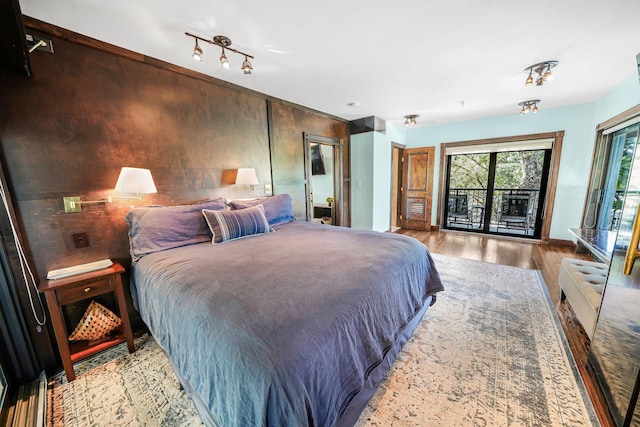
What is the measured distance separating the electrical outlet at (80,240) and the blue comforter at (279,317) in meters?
0.48

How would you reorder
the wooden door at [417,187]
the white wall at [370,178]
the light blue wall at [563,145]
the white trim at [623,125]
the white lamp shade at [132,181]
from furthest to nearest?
1. the wooden door at [417,187]
2. the white wall at [370,178]
3. the light blue wall at [563,145]
4. the white trim at [623,125]
5. the white lamp shade at [132,181]

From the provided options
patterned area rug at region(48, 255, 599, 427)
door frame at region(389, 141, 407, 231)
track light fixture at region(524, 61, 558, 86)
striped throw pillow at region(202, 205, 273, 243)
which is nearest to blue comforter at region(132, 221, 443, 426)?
striped throw pillow at region(202, 205, 273, 243)

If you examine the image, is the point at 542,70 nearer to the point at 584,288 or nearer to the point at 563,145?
the point at 584,288

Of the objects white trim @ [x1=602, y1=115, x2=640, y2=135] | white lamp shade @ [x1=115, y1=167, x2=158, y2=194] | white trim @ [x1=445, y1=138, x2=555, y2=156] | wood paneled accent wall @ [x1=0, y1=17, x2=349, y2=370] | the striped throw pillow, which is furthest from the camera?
white trim @ [x1=445, y1=138, x2=555, y2=156]

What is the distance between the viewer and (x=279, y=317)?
97cm

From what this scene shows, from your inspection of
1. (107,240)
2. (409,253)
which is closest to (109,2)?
(107,240)

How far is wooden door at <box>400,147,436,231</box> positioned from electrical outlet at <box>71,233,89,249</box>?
5.66 meters

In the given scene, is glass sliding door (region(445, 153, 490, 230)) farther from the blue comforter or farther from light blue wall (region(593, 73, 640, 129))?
the blue comforter

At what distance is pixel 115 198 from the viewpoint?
6.59 feet

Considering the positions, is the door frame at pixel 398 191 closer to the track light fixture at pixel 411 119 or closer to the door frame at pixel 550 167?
the track light fixture at pixel 411 119

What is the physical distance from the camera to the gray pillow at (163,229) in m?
1.90

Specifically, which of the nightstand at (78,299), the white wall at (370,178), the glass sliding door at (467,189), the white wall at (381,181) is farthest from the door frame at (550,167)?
the nightstand at (78,299)

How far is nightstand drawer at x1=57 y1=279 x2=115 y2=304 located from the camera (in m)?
1.57

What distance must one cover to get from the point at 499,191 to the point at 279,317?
587 cm
